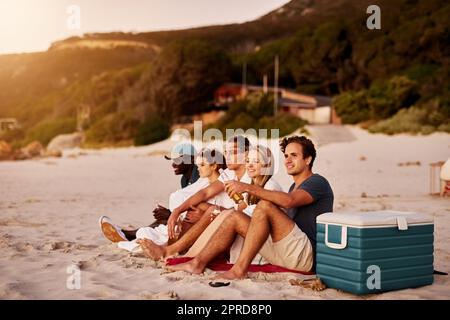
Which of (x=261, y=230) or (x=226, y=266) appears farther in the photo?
(x=226, y=266)

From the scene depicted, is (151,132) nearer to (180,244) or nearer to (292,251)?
(180,244)

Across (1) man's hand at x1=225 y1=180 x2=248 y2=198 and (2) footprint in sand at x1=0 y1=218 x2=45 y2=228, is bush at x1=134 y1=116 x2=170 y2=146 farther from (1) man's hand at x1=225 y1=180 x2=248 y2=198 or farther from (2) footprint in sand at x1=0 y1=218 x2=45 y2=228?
(1) man's hand at x1=225 y1=180 x2=248 y2=198

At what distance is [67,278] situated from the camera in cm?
382

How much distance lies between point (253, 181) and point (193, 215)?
1.73 ft

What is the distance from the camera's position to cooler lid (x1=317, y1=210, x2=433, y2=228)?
3318 millimetres

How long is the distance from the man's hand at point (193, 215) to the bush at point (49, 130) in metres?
22.0

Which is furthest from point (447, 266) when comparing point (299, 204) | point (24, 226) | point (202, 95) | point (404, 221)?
point (202, 95)

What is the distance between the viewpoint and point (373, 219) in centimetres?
334

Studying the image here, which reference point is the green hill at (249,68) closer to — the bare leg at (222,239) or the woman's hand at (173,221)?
the woman's hand at (173,221)

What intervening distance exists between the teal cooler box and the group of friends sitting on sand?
6.8 inches

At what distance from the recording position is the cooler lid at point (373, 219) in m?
3.32

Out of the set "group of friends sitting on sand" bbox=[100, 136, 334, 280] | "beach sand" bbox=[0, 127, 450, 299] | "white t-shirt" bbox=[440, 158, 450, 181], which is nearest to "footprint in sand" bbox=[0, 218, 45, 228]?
"beach sand" bbox=[0, 127, 450, 299]

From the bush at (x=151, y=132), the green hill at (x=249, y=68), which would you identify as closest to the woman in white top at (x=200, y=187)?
the green hill at (x=249, y=68)

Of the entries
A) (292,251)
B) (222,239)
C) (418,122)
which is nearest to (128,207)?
(222,239)
